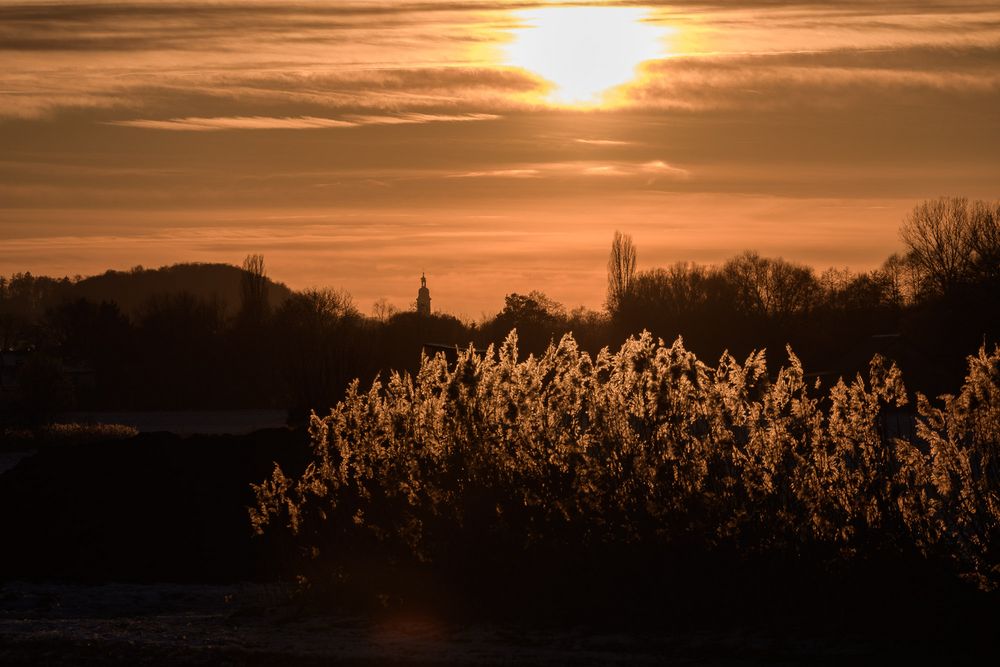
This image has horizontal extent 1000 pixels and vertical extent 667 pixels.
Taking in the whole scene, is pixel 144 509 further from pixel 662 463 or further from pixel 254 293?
pixel 254 293

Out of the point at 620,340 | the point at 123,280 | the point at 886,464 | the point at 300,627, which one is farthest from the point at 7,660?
the point at 123,280

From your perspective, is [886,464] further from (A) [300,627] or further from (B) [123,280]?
(B) [123,280]

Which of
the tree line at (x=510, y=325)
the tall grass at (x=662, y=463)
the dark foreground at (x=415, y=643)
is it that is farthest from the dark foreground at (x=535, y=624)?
the tree line at (x=510, y=325)

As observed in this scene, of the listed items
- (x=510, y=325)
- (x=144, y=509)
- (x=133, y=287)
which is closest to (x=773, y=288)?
(x=510, y=325)

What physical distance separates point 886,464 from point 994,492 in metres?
1.02

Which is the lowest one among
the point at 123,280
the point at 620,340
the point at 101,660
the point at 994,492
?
the point at 101,660

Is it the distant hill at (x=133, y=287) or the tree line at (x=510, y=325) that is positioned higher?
the distant hill at (x=133, y=287)

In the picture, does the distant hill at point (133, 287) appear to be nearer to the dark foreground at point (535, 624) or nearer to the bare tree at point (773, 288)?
the bare tree at point (773, 288)

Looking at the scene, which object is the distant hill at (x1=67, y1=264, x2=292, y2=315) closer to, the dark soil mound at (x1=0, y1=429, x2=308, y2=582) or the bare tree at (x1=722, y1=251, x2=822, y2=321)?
the bare tree at (x1=722, y1=251, x2=822, y2=321)

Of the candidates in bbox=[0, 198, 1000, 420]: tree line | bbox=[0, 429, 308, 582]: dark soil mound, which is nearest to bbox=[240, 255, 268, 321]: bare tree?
bbox=[0, 198, 1000, 420]: tree line

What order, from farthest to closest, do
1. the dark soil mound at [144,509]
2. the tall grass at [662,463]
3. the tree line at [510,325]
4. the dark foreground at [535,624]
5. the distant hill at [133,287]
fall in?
the distant hill at [133,287] → the tree line at [510,325] → the dark soil mound at [144,509] → the tall grass at [662,463] → the dark foreground at [535,624]

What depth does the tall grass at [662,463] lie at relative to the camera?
11.1 m

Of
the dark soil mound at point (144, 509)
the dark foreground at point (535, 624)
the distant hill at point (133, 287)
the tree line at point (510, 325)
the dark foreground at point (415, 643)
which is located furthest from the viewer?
the distant hill at point (133, 287)

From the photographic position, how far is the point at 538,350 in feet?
226
